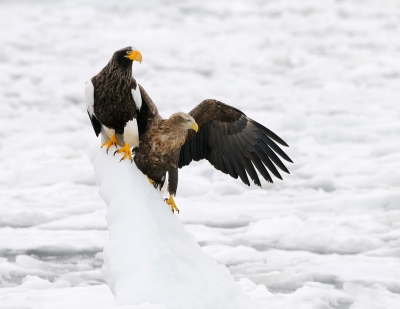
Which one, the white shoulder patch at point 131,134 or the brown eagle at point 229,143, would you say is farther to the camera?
the brown eagle at point 229,143

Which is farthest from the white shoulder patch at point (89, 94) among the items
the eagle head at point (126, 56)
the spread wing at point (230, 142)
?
the spread wing at point (230, 142)

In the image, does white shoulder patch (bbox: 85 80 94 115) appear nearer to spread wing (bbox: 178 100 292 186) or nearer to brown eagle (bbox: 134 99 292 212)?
brown eagle (bbox: 134 99 292 212)

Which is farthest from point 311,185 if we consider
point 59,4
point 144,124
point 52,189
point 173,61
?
point 59,4

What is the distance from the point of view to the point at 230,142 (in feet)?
17.2

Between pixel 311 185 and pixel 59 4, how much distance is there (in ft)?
40.1

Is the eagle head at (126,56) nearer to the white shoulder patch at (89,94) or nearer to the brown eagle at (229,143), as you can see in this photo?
the white shoulder patch at (89,94)

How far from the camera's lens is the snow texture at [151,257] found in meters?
3.51

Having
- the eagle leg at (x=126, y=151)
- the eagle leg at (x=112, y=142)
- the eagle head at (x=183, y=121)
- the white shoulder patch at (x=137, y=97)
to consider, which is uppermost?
the white shoulder patch at (x=137, y=97)

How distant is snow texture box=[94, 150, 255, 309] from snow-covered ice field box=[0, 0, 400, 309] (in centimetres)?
24

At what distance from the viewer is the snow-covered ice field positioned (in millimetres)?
5277

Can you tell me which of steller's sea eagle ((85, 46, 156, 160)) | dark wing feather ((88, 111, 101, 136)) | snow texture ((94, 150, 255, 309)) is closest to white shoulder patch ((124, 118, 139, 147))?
steller's sea eagle ((85, 46, 156, 160))

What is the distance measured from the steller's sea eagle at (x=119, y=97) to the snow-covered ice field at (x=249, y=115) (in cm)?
46

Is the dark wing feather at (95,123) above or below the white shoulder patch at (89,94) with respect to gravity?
below

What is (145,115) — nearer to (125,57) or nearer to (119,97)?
(119,97)
